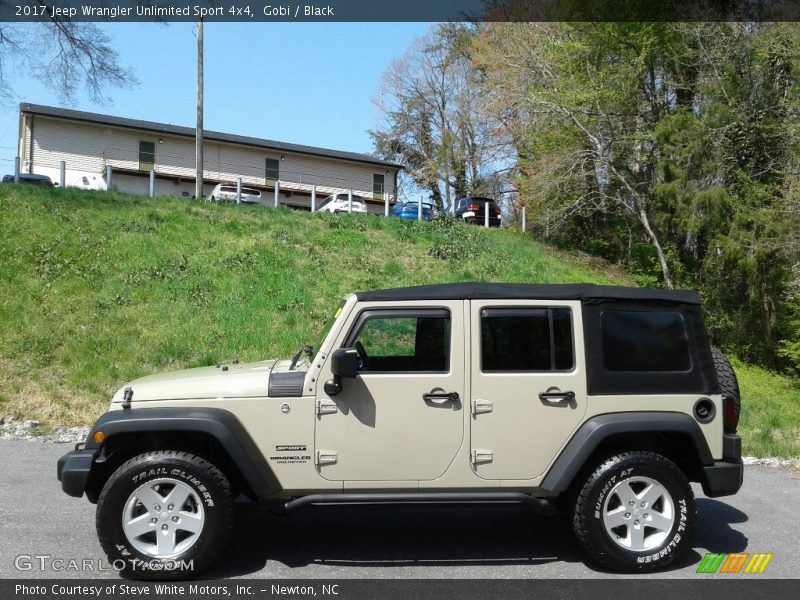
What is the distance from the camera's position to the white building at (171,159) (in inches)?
1539

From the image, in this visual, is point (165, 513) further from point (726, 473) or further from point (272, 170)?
point (272, 170)

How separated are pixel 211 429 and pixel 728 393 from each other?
3.60m

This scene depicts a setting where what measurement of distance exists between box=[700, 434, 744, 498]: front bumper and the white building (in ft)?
108

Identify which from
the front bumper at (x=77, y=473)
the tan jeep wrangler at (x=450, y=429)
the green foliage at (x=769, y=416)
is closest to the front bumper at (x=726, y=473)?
the tan jeep wrangler at (x=450, y=429)

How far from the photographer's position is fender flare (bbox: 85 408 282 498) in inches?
181

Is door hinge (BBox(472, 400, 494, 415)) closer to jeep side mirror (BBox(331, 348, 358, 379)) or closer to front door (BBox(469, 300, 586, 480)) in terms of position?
front door (BBox(469, 300, 586, 480))

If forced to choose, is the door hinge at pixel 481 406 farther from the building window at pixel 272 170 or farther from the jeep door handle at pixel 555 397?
the building window at pixel 272 170

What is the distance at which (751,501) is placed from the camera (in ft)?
22.0

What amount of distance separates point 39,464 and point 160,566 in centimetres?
375

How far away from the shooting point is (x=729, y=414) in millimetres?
5137

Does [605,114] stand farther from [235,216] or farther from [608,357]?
[608,357]

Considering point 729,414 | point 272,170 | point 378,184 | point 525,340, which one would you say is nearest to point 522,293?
point 525,340

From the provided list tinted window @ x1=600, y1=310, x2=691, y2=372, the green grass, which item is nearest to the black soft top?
tinted window @ x1=600, y1=310, x2=691, y2=372

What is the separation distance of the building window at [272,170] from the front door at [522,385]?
40.6 m
